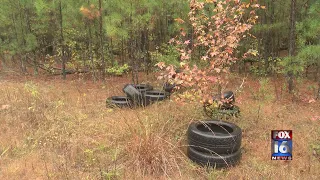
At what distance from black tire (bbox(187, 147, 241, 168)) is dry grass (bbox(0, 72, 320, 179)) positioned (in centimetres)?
11

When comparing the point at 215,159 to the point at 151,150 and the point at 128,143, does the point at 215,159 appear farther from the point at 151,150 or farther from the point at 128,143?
the point at 128,143

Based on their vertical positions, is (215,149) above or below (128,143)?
below

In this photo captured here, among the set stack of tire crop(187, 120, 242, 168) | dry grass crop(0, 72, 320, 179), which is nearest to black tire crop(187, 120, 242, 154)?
stack of tire crop(187, 120, 242, 168)

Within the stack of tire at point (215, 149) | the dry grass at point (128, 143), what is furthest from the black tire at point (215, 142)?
the dry grass at point (128, 143)

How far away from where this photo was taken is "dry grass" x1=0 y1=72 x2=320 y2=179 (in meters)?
3.82

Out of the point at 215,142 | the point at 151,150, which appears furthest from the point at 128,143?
the point at 215,142

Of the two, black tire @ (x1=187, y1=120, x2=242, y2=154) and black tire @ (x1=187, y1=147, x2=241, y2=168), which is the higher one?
black tire @ (x1=187, y1=120, x2=242, y2=154)

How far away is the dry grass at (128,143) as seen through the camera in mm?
3820

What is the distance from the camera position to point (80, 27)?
11.2 metres

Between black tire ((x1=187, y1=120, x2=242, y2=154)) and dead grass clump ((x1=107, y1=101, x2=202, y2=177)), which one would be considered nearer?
dead grass clump ((x1=107, y1=101, x2=202, y2=177))

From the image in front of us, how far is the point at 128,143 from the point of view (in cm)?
407

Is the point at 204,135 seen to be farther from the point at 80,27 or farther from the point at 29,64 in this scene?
the point at 29,64

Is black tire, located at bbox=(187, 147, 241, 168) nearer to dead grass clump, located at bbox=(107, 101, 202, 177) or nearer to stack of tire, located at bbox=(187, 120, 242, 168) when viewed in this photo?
stack of tire, located at bbox=(187, 120, 242, 168)

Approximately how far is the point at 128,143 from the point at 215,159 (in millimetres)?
1333
